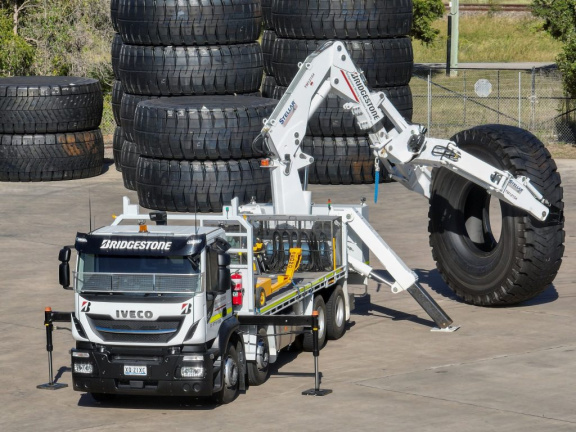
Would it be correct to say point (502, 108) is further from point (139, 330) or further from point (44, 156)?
point (139, 330)

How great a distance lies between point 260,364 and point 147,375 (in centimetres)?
190

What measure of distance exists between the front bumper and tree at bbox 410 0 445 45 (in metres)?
47.8

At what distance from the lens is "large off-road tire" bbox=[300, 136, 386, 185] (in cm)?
3091

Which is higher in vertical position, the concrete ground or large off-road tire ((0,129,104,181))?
large off-road tire ((0,129,104,181))

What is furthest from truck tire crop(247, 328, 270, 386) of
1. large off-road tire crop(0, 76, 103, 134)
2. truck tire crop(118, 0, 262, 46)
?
large off-road tire crop(0, 76, 103, 134)

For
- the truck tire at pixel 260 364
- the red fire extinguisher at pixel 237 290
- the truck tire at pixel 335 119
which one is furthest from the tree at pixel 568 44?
the red fire extinguisher at pixel 237 290

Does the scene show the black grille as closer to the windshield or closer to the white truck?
the white truck

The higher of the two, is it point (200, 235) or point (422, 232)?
point (200, 235)

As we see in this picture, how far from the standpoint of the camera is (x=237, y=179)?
91.6 ft

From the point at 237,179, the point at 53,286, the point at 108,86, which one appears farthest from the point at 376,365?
the point at 108,86

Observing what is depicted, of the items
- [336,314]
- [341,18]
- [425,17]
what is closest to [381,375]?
[336,314]

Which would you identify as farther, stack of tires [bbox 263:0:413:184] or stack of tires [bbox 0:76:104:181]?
stack of tires [bbox 0:76:104:181]

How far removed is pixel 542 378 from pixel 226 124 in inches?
536

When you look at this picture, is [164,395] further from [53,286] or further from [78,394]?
[53,286]
